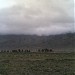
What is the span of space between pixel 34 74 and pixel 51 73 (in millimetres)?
1897

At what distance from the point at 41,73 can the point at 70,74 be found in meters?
3.10

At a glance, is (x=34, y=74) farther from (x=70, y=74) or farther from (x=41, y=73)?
(x=70, y=74)

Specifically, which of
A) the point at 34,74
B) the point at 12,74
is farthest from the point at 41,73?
the point at 12,74

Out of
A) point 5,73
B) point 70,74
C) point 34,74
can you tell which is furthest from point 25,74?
point 70,74

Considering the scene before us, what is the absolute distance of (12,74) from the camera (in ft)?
83.4

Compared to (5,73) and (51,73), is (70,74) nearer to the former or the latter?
(51,73)

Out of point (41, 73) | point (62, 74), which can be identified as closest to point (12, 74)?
point (41, 73)

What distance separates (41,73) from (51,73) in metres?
1.06

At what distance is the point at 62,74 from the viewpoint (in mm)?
24781

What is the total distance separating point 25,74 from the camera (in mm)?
24812

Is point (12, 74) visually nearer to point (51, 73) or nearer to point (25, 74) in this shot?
point (25, 74)

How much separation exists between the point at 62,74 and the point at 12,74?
521 centimetres

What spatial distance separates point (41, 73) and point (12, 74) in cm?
305

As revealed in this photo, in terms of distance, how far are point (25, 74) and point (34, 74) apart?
36.7 inches
